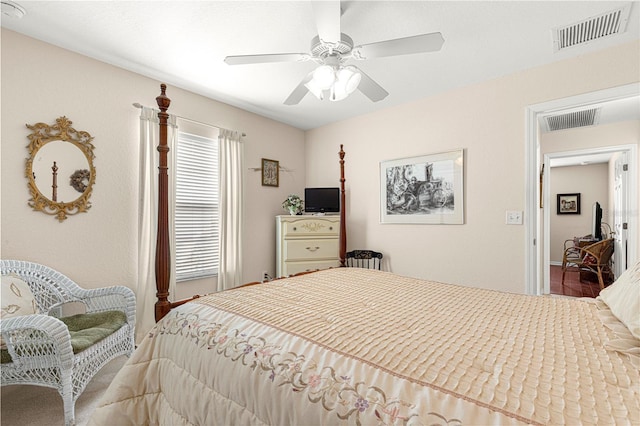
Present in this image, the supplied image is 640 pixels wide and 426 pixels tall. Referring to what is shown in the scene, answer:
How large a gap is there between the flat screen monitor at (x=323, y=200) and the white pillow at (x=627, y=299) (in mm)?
2998

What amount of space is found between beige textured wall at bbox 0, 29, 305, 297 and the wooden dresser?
1194 mm

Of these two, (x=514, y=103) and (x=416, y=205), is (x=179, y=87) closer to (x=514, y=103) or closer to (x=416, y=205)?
(x=416, y=205)

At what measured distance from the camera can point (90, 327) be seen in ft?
6.86

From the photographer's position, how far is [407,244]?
3.63 metres

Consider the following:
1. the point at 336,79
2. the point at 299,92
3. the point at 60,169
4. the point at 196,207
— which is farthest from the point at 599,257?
the point at 60,169

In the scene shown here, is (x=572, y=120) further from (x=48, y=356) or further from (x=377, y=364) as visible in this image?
(x=48, y=356)

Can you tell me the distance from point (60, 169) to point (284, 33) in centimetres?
206

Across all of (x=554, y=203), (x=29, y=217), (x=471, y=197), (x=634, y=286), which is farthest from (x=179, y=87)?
(x=554, y=203)

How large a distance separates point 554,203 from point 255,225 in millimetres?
7271

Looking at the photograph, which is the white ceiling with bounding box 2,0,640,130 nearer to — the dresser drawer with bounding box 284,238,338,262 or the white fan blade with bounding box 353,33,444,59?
the white fan blade with bounding box 353,33,444,59

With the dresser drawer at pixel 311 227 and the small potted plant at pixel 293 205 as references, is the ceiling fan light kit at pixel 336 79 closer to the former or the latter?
the dresser drawer at pixel 311 227

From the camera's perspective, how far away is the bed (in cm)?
70

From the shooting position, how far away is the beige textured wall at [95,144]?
2.21 metres

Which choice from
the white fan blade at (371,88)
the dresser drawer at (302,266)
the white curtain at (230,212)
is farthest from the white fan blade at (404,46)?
the dresser drawer at (302,266)
